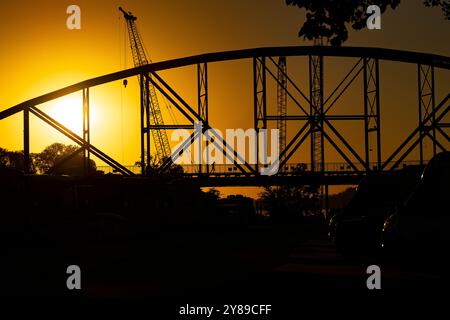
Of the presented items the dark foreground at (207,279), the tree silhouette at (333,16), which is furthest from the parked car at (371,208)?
the tree silhouette at (333,16)

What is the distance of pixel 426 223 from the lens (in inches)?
484

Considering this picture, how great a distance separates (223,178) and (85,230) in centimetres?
4562

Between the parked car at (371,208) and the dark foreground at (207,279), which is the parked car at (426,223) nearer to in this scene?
the dark foreground at (207,279)

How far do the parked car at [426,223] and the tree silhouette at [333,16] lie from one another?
563 cm

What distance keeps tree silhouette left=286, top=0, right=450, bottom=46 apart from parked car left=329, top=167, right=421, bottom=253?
424 centimetres

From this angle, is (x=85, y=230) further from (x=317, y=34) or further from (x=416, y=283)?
(x=416, y=283)

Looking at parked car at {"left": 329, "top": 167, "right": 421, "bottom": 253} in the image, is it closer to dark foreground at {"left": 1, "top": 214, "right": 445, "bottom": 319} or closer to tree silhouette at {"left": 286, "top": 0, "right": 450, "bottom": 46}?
dark foreground at {"left": 1, "top": 214, "right": 445, "bottom": 319}

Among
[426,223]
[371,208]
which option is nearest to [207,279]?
[426,223]

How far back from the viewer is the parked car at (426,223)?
11.9 metres

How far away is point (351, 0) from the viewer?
18.4 m

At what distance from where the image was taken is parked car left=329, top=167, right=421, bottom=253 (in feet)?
65.5

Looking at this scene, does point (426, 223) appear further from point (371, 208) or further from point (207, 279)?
point (371, 208)

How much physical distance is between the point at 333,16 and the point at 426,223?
7.22 m
